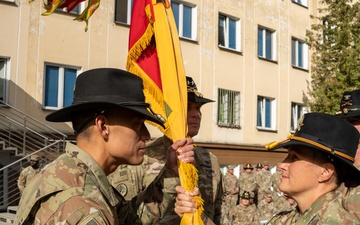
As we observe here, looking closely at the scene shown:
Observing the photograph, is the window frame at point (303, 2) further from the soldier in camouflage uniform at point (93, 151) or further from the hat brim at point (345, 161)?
the soldier in camouflage uniform at point (93, 151)

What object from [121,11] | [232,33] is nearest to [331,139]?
[121,11]

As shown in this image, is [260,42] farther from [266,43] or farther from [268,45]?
[268,45]

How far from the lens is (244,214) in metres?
13.8

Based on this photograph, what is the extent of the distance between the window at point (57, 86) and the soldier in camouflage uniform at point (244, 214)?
550cm

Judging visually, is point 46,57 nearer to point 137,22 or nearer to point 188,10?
point 188,10

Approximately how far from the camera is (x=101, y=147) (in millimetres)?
2893

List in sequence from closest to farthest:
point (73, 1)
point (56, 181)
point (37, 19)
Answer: point (56, 181)
point (73, 1)
point (37, 19)

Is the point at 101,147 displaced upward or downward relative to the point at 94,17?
downward

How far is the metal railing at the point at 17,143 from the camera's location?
1269cm

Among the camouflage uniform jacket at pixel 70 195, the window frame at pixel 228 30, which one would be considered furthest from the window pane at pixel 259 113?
the camouflage uniform jacket at pixel 70 195

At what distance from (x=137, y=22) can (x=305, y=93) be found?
Result: 18.7 m

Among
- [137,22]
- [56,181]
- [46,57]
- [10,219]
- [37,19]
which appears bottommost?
[10,219]

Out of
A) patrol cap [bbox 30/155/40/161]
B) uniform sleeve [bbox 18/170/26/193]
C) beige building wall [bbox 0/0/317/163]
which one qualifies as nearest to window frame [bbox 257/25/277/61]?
beige building wall [bbox 0/0/317/163]

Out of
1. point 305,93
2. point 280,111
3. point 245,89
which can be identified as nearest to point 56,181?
point 245,89
